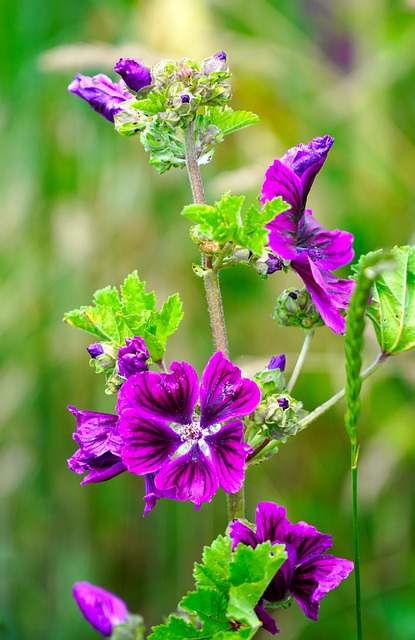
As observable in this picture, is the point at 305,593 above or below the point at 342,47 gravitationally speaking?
below

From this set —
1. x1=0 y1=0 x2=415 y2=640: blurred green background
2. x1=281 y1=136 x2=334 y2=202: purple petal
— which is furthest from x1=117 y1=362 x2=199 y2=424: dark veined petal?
x1=0 y1=0 x2=415 y2=640: blurred green background

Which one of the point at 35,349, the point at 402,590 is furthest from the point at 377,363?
the point at 35,349

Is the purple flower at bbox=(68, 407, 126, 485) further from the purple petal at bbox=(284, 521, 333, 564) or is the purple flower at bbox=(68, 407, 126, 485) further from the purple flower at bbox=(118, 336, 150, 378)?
the purple petal at bbox=(284, 521, 333, 564)

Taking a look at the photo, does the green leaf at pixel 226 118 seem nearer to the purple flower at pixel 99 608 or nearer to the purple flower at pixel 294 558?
the purple flower at pixel 294 558

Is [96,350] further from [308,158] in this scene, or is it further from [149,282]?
[149,282]

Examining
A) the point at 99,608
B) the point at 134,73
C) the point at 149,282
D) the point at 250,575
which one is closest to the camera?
the point at 250,575

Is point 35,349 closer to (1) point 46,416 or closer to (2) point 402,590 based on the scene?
(1) point 46,416

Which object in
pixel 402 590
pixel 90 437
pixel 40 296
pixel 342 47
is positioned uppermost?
pixel 342 47

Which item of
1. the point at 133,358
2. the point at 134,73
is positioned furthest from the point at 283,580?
the point at 134,73
